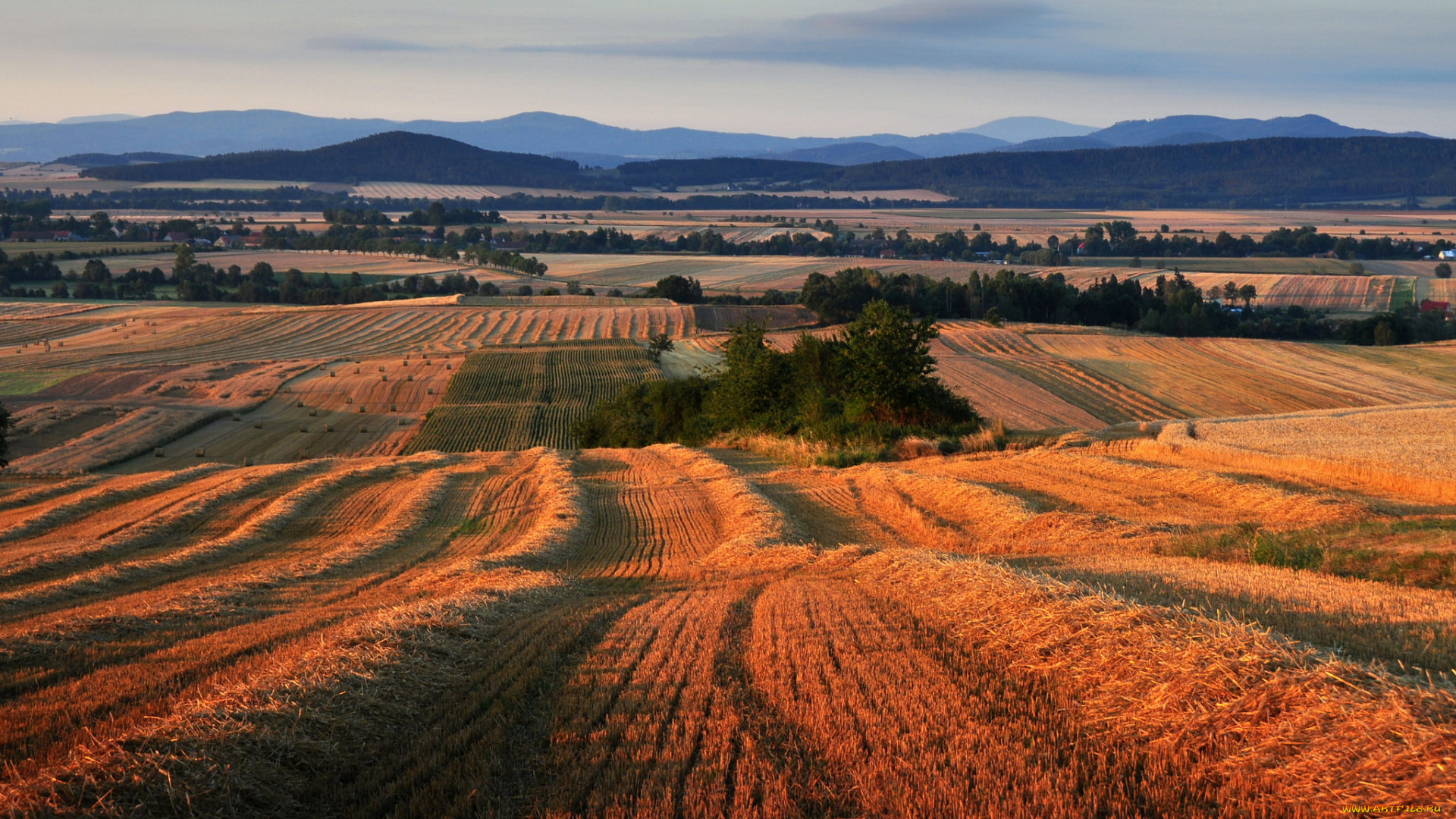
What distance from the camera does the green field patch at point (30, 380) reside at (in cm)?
6066

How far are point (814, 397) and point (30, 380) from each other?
5749cm

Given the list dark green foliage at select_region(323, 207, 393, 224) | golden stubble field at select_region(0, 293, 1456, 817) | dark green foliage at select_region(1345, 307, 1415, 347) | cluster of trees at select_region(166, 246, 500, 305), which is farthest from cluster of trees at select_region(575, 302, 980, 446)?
dark green foliage at select_region(323, 207, 393, 224)

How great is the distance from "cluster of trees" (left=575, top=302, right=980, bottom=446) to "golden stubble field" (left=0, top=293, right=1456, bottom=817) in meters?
5.23

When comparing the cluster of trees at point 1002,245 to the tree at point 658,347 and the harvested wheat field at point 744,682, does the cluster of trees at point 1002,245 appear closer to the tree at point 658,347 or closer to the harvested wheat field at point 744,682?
the tree at point 658,347

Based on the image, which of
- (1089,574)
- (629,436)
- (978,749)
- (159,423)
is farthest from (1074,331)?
(978,749)

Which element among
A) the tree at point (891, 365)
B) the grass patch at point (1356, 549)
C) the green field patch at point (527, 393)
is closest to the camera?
the grass patch at point (1356, 549)

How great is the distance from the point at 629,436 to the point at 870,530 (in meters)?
30.7

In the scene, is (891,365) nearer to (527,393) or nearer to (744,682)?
(744,682)

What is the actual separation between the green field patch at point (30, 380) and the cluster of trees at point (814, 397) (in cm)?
3848

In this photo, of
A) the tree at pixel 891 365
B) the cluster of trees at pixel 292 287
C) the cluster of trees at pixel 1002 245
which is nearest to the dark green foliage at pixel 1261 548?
the tree at pixel 891 365

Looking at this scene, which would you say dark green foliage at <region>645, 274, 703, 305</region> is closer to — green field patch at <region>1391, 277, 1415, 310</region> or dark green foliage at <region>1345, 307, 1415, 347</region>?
dark green foliage at <region>1345, 307, 1415, 347</region>

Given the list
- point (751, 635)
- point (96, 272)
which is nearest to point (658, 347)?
point (751, 635)

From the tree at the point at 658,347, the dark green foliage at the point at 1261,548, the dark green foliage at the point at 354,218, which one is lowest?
the tree at the point at 658,347

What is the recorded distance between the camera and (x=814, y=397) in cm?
3669
